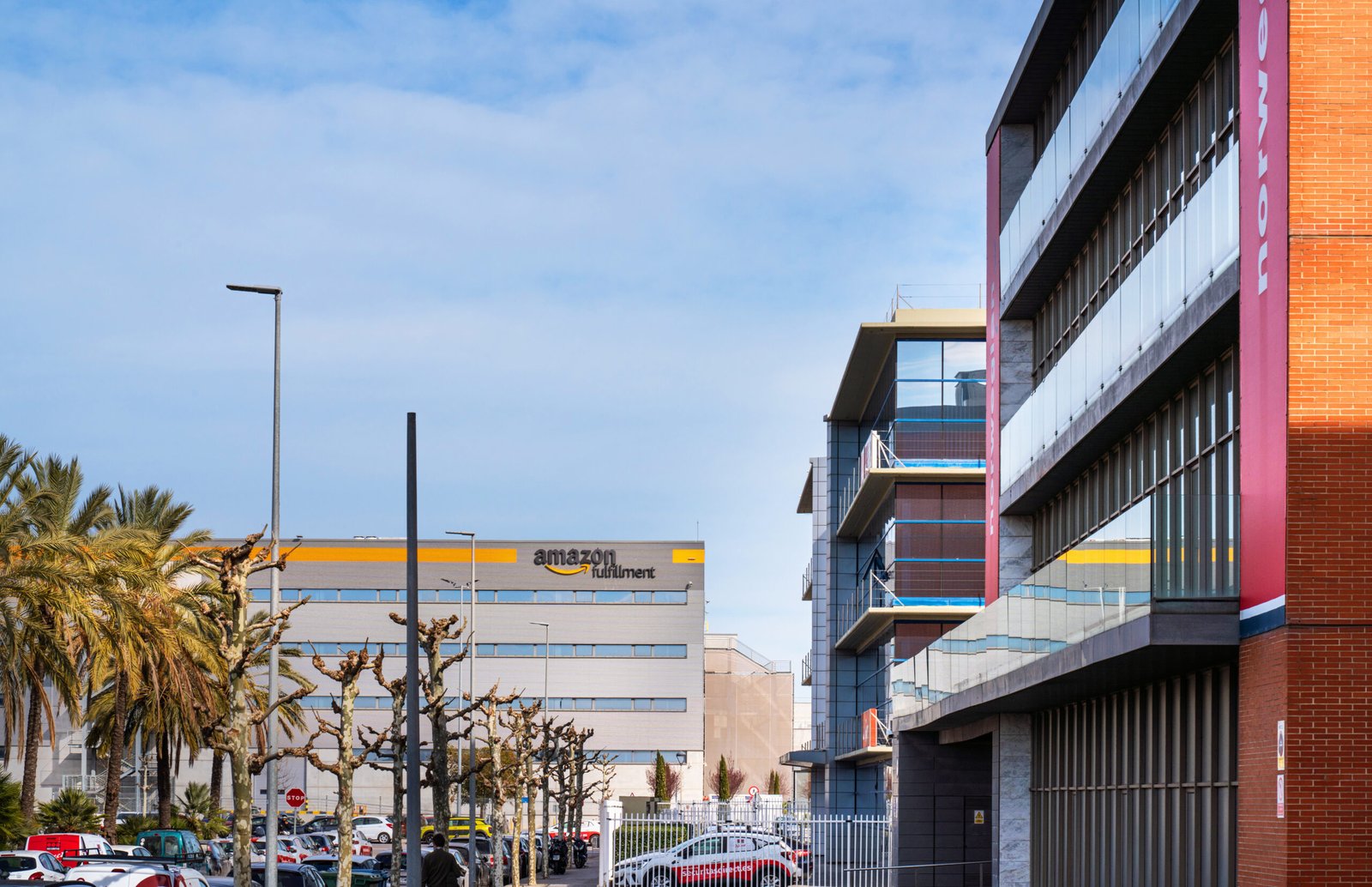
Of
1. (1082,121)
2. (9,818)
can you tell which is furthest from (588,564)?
(1082,121)

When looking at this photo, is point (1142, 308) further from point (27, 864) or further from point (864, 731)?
point (864, 731)

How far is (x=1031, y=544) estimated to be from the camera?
108 ft

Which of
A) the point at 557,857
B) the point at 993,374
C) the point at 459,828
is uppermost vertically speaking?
the point at 993,374

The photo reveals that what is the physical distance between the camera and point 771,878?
41.1m

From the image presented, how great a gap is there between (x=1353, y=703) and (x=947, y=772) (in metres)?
22.6

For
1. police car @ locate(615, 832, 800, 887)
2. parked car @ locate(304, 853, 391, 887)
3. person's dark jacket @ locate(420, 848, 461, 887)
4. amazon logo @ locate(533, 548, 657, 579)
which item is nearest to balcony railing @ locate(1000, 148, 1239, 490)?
person's dark jacket @ locate(420, 848, 461, 887)

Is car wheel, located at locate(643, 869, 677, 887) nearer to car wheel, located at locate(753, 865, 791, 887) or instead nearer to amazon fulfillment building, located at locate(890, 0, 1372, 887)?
car wheel, located at locate(753, 865, 791, 887)

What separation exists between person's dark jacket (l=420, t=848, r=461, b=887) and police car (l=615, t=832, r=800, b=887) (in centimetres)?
1826

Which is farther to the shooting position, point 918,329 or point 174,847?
point 918,329

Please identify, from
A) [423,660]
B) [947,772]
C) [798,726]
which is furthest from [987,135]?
[798,726]

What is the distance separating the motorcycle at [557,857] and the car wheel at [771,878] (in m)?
21.9

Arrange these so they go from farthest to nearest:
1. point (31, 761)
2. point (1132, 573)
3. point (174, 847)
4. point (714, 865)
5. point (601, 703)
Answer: point (601, 703) < point (174, 847) < point (31, 761) < point (714, 865) < point (1132, 573)

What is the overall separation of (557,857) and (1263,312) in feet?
160

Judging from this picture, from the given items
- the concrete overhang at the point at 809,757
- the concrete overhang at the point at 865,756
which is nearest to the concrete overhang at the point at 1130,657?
the concrete overhang at the point at 865,756
